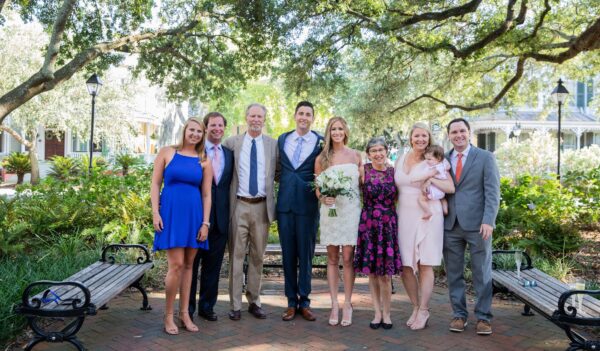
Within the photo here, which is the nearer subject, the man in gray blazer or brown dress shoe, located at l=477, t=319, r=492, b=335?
brown dress shoe, located at l=477, t=319, r=492, b=335

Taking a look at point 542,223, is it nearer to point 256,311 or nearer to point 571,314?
point 571,314

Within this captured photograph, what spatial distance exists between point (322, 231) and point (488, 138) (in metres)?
33.6

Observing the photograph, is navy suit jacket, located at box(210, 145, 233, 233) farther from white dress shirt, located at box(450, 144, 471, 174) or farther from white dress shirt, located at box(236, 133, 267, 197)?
white dress shirt, located at box(450, 144, 471, 174)

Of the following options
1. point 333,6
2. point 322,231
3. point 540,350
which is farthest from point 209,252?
point 333,6

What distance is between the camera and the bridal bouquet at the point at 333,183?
475 centimetres

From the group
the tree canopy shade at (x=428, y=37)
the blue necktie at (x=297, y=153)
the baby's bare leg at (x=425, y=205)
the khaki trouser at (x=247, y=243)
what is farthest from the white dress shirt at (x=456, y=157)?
the tree canopy shade at (x=428, y=37)

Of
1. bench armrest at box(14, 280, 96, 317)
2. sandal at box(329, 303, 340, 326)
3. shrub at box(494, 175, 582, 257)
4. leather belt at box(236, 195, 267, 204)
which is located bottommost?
sandal at box(329, 303, 340, 326)

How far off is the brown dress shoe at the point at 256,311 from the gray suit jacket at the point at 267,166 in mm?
952

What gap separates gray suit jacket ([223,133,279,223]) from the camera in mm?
5305

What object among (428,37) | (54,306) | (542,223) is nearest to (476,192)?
(542,223)

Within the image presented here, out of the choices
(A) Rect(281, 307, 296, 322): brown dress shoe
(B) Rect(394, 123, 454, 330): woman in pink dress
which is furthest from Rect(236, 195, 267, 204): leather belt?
(B) Rect(394, 123, 454, 330): woman in pink dress

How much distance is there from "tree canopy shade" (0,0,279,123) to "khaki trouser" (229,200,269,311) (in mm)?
5290

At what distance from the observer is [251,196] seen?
5.25 meters

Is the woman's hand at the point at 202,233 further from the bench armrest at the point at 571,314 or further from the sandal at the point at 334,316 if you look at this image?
the bench armrest at the point at 571,314
